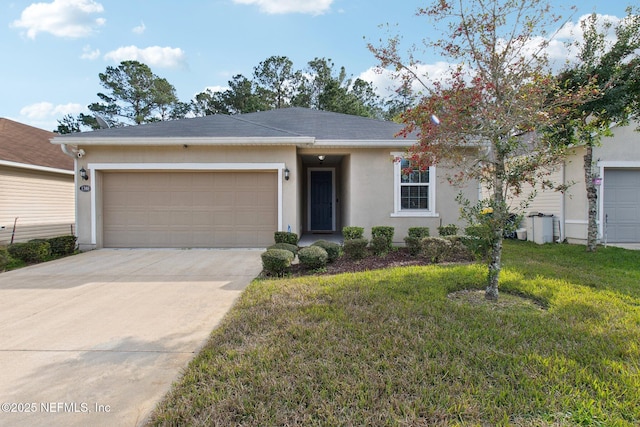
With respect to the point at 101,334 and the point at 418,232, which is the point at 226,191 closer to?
the point at 418,232

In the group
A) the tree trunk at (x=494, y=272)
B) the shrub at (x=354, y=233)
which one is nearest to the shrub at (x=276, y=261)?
the shrub at (x=354, y=233)

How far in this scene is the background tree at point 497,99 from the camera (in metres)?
4.03

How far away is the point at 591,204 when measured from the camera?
8320 mm

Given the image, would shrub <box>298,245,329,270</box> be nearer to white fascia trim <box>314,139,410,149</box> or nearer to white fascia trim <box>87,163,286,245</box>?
white fascia trim <box>87,163,286,245</box>

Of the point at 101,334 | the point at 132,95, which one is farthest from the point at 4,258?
the point at 132,95

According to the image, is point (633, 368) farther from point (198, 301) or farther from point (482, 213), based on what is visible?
point (198, 301)

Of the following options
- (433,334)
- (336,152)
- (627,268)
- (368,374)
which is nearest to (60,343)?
(368,374)

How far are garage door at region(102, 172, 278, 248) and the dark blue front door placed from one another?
3.70 metres

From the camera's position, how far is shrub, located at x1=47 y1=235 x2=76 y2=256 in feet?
25.2

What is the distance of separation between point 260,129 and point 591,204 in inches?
360

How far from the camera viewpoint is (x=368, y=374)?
2428 mm

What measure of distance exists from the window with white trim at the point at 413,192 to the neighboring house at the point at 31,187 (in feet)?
33.1

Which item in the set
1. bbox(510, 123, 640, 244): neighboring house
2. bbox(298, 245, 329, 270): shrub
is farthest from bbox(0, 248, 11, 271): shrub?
bbox(510, 123, 640, 244): neighboring house

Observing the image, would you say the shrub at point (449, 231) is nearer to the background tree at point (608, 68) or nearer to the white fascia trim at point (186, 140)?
the background tree at point (608, 68)
